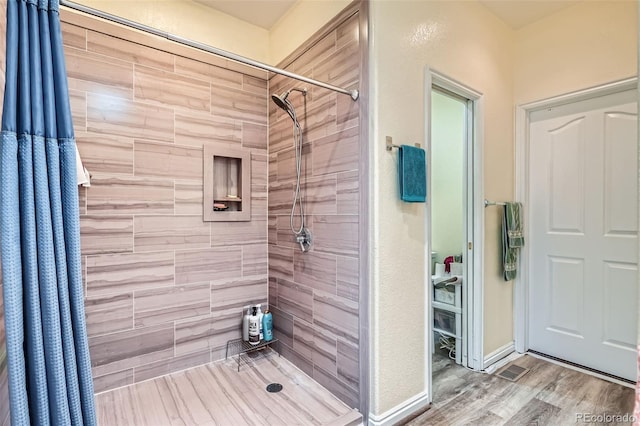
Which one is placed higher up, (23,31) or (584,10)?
(584,10)

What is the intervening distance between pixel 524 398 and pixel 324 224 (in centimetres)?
177

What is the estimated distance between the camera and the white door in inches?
88.0

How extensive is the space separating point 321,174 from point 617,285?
232 centimetres

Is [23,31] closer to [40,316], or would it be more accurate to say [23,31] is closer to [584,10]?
[40,316]

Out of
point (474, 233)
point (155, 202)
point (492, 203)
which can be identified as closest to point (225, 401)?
point (155, 202)

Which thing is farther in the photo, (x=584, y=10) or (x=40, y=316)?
(x=584, y=10)

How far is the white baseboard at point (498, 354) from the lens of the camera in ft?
Result: 8.09

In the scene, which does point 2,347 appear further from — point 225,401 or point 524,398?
point 524,398

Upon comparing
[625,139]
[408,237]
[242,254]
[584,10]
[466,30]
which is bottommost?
[242,254]

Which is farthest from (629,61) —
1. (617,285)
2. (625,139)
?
(617,285)

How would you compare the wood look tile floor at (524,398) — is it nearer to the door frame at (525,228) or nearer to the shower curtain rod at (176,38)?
the door frame at (525,228)

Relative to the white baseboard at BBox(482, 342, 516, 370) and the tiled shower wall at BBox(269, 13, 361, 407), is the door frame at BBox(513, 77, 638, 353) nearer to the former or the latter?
the white baseboard at BBox(482, 342, 516, 370)

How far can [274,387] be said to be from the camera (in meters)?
2.12

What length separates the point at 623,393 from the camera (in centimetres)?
211
